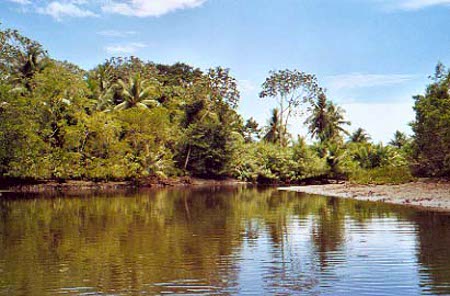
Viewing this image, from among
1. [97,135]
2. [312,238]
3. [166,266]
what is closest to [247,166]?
[97,135]

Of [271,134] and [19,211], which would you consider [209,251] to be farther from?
[271,134]

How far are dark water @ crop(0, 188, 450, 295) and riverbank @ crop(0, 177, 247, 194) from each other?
789 inches

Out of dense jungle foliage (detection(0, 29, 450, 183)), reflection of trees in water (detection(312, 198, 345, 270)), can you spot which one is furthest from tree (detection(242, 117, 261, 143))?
reflection of trees in water (detection(312, 198, 345, 270))

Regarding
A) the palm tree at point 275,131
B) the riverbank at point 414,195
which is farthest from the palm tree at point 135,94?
the riverbank at point 414,195

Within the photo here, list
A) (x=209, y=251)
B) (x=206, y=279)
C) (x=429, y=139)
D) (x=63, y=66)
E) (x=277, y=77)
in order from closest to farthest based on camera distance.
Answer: (x=206, y=279) < (x=209, y=251) < (x=429, y=139) < (x=63, y=66) < (x=277, y=77)

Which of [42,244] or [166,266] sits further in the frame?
[42,244]

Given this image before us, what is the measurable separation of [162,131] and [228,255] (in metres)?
33.8

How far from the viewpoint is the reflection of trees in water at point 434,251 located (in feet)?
23.2

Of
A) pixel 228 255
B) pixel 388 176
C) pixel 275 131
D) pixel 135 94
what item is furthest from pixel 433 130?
pixel 275 131

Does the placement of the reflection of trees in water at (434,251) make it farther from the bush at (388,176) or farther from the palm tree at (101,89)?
the palm tree at (101,89)

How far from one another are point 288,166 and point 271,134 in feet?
31.8

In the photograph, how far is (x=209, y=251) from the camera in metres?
10.1

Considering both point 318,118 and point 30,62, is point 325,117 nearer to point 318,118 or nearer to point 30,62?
point 318,118

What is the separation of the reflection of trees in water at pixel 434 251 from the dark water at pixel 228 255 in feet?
0.06
